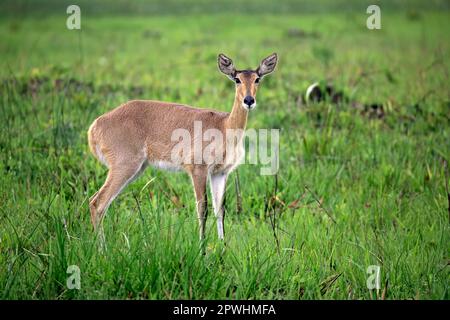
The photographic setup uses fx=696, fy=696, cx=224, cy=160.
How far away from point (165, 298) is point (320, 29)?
12.2 meters

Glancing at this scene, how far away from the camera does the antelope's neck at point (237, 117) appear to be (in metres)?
5.95

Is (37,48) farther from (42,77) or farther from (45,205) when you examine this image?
(45,205)

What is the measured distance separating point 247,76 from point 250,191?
4.72 feet

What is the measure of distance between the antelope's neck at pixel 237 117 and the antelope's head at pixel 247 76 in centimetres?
12

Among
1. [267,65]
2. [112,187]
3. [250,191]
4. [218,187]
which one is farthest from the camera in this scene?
[250,191]

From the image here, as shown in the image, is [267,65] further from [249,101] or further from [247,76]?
[249,101]

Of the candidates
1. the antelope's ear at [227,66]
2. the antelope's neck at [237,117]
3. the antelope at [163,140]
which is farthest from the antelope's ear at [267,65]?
the antelope's neck at [237,117]

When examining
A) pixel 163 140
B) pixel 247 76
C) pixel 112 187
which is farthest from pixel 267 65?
pixel 112 187

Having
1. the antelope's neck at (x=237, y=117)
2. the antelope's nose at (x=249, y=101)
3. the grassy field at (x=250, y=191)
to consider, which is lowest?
the grassy field at (x=250, y=191)

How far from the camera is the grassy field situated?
4641 mm

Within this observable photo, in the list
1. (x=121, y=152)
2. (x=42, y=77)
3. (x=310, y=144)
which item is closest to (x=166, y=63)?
(x=42, y=77)

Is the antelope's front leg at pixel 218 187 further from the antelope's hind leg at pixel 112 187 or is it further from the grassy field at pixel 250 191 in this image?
the antelope's hind leg at pixel 112 187

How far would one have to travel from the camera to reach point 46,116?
8039 millimetres

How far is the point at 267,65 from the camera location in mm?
5797
